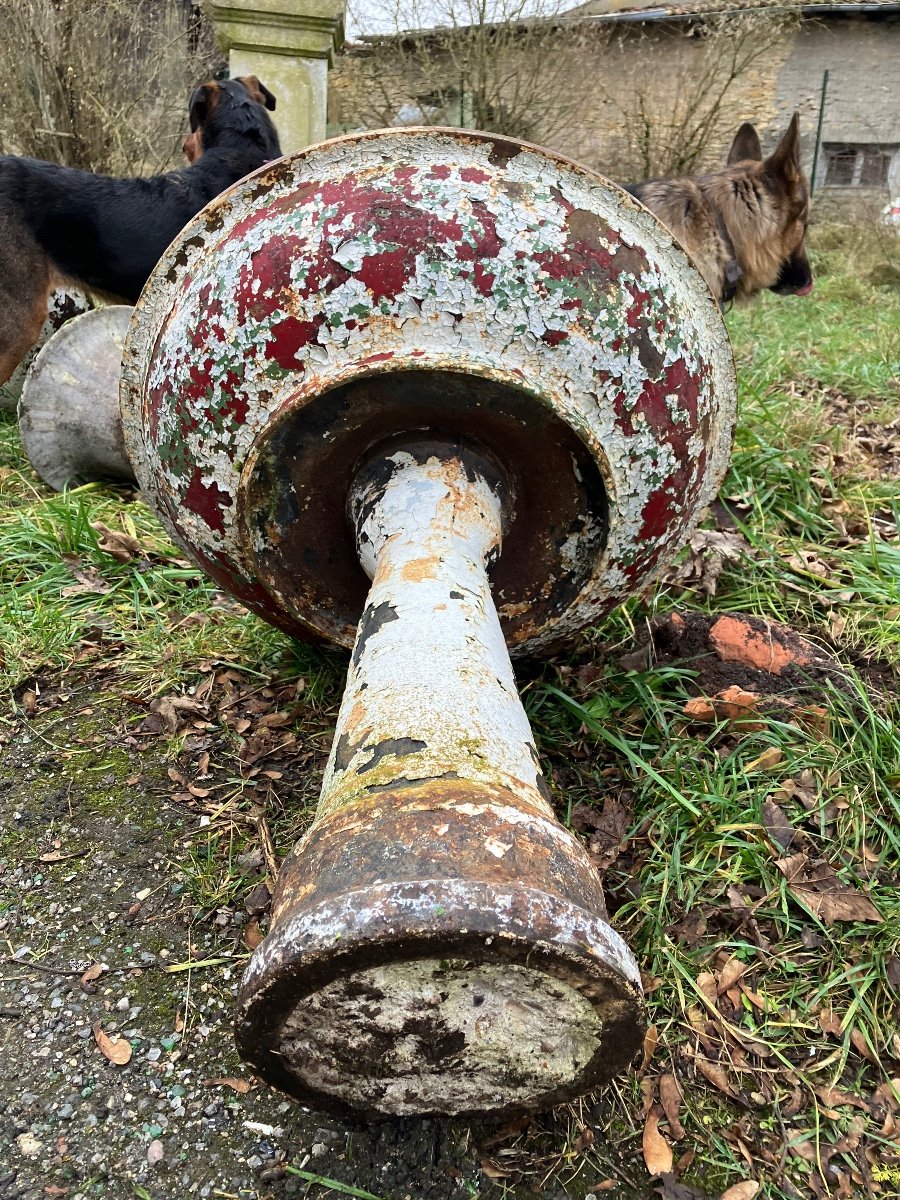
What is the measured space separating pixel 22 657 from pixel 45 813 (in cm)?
80

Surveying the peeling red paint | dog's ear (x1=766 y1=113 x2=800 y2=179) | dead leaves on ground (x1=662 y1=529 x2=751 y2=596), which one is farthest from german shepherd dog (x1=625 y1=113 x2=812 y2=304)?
the peeling red paint

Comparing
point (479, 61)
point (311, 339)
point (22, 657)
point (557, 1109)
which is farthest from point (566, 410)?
point (479, 61)

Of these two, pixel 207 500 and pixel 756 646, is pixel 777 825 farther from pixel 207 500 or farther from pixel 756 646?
pixel 207 500

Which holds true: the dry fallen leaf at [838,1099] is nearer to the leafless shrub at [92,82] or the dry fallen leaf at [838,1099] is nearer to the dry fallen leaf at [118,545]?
the dry fallen leaf at [118,545]

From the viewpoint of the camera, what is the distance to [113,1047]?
1.78 meters

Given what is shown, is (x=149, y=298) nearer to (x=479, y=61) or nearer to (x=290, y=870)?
(x=290, y=870)

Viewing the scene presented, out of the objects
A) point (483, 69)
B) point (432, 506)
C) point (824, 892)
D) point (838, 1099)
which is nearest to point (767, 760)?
point (824, 892)

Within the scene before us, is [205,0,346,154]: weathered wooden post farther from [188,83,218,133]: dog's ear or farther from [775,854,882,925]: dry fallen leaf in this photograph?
[775,854,882,925]: dry fallen leaf

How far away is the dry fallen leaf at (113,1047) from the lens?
1753 millimetres

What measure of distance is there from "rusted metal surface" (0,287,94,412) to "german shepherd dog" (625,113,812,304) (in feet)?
10.7

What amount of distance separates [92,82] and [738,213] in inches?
205

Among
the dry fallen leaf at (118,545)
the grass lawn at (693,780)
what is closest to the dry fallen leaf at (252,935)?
the grass lawn at (693,780)

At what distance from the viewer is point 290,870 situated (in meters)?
1.25

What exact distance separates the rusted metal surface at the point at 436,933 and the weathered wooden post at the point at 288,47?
24.4 feet
